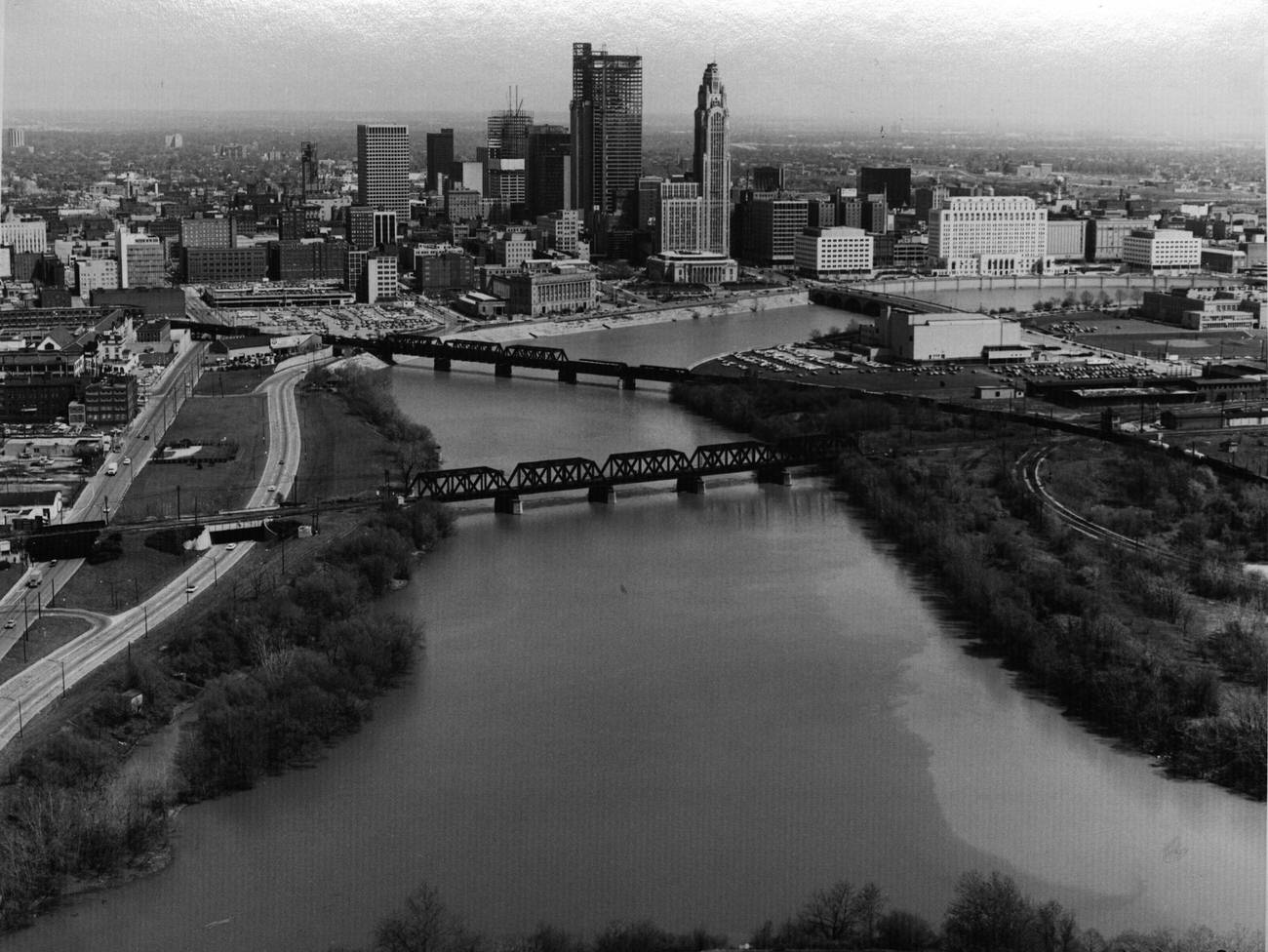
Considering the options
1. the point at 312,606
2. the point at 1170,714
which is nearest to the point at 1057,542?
the point at 1170,714

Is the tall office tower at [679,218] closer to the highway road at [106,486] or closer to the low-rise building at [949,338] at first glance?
the low-rise building at [949,338]

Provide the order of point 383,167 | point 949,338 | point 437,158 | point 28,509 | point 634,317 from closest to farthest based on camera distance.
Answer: point 28,509 < point 949,338 < point 634,317 < point 383,167 < point 437,158

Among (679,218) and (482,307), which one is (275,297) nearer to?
(482,307)

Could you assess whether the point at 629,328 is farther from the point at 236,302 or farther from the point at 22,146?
the point at 22,146

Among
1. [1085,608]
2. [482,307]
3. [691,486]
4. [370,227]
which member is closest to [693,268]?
[482,307]

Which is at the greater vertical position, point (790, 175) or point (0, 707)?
point (790, 175)

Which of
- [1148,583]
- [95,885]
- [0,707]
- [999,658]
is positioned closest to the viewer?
[95,885]

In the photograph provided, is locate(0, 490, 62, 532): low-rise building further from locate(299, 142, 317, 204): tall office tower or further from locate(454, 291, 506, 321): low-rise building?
locate(299, 142, 317, 204): tall office tower
